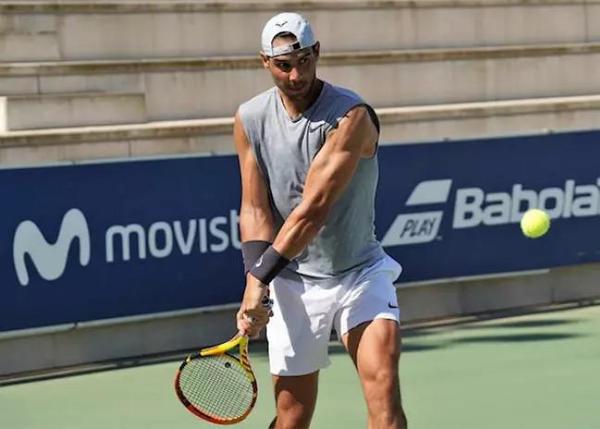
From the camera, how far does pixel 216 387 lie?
5566 millimetres

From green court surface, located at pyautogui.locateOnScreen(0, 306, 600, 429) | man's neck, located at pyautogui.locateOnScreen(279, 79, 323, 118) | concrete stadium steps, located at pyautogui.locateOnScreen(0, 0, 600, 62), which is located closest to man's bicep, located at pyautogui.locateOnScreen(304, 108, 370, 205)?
man's neck, located at pyautogui.locateOnScreen(279, 79, 323, 118)

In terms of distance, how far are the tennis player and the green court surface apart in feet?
7.50

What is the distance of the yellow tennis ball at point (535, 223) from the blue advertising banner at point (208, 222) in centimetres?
37

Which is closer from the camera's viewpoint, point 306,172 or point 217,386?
point 306,172

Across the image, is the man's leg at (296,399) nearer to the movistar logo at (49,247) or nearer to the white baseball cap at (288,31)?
the white baseball cap at (288,31)

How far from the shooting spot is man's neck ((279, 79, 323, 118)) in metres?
5.35

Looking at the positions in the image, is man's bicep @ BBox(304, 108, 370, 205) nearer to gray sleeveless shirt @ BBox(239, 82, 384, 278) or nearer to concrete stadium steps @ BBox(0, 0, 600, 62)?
gray sleeveless shirt @ BBox(239, 82, 384, 278)

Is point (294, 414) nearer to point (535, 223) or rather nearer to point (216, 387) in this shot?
point (216, 387)

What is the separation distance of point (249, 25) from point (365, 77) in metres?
1.03

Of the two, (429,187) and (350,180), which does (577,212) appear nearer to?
(429,187)

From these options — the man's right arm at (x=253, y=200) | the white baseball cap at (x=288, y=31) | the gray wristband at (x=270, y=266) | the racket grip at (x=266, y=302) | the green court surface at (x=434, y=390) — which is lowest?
the green court surface at (x=434, y=390)

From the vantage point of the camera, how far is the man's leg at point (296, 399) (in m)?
5.58

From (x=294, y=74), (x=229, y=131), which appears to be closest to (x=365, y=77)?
(x=229, y=131)

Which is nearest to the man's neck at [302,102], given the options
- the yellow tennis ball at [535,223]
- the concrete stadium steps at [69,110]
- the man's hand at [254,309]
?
the man's hand at [254,309]
